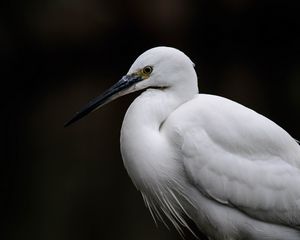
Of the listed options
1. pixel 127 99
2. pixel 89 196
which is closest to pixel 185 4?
pixel 127 99

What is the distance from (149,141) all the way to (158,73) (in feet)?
0.66

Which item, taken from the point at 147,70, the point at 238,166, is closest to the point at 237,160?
the point at 238,166

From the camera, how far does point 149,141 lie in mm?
1875

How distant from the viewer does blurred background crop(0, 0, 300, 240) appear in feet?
12.8

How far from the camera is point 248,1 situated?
4.25 meters

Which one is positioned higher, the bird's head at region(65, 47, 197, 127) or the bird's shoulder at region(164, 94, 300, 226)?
the bird's head at region(65, 47, 197, 127)

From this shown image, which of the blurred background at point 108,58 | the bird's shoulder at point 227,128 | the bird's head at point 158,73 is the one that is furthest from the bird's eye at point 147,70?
the blurred background at point 108,58

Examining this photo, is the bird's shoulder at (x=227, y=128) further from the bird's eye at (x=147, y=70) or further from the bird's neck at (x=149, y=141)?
the bird's eye at (x=147, y=70)

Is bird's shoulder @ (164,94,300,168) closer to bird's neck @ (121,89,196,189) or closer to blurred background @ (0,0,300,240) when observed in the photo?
bird's neck @ (121,89,196,189)

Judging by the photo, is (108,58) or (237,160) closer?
(237,160)

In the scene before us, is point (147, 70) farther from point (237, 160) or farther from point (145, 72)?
point (237, 160)

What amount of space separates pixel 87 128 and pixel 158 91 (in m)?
2.14

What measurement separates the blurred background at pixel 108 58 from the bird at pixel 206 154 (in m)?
1.80

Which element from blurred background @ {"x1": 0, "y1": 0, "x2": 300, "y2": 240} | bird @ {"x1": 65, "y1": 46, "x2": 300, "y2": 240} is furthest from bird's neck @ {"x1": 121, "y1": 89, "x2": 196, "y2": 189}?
blurred background @ {"x1": 0, "y1": 0, "x2": 300, "y2": 240}
